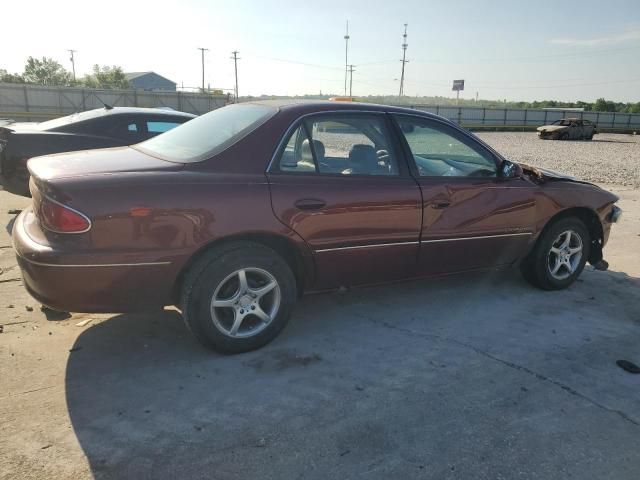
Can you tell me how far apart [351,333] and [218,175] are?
5.16 ft

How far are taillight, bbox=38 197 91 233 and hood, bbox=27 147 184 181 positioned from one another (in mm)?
211

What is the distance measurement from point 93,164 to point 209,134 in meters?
0.83

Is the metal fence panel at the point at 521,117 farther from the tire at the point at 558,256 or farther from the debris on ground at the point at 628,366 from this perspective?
the debris on ground at the point at 628,366

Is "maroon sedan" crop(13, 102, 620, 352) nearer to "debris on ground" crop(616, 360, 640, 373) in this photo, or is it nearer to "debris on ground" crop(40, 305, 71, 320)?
"debris on ground" crop(40, 305, 71, 320)

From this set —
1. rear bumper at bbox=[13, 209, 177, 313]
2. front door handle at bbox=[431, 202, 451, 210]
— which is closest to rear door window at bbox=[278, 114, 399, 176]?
front door handle at bbox=[431, 202, 451, 210]

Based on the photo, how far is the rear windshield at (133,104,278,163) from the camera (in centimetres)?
341

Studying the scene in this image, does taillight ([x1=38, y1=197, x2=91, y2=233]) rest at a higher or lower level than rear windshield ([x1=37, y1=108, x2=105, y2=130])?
lower

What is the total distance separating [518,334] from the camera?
3977 mm

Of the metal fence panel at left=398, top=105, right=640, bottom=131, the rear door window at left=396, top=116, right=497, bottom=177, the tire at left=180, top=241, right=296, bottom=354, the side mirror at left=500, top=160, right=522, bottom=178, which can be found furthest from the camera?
the metal fence panel at left=398, top=105, right=640, bottom=131

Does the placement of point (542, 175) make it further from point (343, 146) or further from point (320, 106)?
point (320, 106)

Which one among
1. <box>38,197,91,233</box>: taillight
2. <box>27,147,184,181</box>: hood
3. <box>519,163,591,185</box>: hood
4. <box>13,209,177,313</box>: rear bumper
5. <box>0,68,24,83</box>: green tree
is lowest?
<box>13,209,177,313</box>: rear bumper

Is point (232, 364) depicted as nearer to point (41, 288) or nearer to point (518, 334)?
point (41, 288)

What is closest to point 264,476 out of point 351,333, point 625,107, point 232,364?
point 232,364

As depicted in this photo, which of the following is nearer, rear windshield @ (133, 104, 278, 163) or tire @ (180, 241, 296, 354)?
tire @ (180, 241, 296, 354)
